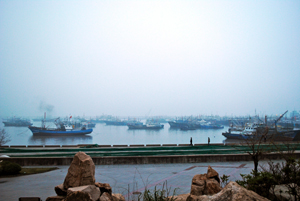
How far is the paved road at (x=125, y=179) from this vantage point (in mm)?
10547

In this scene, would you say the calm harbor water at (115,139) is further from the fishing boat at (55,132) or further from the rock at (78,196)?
the rock at (78,196)

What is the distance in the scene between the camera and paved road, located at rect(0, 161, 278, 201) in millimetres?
10547

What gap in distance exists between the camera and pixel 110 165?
1788cm

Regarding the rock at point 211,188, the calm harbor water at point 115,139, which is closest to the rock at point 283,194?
the rock at point 211,188

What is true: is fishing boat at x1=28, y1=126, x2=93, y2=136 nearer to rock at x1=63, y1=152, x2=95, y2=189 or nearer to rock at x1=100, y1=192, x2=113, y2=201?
rock at x1=63, y1=152, x2=95, y2=189

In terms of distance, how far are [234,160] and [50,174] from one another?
12.9 m

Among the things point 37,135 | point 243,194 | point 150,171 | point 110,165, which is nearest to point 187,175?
point 150,171

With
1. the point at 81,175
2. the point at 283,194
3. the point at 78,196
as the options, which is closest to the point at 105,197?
A: the point at 78,196

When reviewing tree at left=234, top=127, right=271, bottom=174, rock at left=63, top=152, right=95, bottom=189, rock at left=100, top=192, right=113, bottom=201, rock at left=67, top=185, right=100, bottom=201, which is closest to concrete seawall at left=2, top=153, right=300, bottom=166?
tree at left=234, top=127, right=271, bottom=174

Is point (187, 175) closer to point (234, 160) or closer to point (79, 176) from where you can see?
point (234, 160)

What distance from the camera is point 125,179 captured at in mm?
12938

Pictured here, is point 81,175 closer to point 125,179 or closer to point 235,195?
point 235,195

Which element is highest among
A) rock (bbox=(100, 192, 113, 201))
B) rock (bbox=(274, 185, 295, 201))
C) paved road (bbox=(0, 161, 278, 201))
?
rock (bbox=(274, 185, 295, 201))

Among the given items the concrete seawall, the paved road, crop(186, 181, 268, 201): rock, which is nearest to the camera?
crop(186, 181, 268, 201): rock
